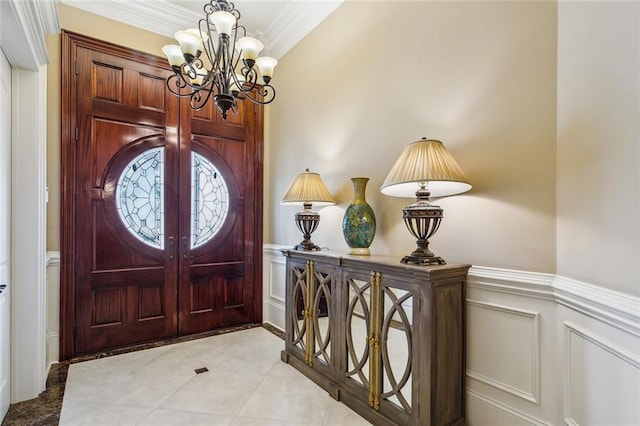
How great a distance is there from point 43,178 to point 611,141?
129 inches

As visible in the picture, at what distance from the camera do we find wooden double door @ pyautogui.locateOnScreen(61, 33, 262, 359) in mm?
2924

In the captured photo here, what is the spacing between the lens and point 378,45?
253 centimetres

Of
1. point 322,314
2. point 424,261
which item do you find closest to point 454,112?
point 424,261

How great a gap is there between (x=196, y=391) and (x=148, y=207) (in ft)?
5.95

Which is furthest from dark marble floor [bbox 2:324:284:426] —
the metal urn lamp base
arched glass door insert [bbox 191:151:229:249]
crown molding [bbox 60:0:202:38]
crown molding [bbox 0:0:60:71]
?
crown molding [bbox 60:0:202:38]

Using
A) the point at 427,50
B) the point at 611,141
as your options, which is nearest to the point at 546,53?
the point at 611,141

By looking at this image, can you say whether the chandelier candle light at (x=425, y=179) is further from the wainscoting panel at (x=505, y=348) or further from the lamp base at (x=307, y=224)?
the lamp base at (x=307, y=224)

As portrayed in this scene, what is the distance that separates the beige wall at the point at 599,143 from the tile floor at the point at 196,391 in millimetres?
1537

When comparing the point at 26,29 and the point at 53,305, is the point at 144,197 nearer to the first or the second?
the point at 53,305

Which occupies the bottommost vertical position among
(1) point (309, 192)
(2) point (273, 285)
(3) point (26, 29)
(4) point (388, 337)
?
(2) point (273, 285)

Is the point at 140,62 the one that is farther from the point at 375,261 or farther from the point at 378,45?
the point at 375,261

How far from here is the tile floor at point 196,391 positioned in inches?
79.0

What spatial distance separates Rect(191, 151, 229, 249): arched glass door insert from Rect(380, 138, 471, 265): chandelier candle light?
2334mm

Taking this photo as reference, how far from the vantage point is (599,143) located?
1.33 meters
